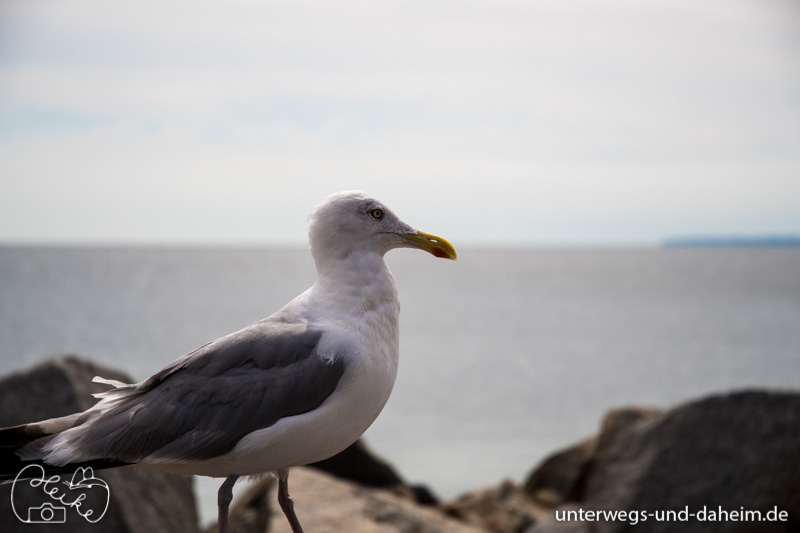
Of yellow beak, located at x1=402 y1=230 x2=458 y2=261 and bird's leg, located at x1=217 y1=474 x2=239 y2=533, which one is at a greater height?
yellow beak, located at x1=402 y1=230 x2=458 y2=261

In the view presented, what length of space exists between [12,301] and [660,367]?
52.1 metres

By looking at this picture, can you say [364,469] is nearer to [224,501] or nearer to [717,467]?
[717,467]

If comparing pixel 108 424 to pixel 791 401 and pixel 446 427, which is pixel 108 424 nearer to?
pixel 791 401

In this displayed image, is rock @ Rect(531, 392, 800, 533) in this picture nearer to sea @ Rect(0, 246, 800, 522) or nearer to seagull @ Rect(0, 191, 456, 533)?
sea @ Rect(0, 246, 800, 522)

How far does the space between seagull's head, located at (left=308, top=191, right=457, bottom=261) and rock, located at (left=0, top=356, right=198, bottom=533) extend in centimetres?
301

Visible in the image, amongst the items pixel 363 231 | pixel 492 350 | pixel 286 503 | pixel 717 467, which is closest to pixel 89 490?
pixel 286 503

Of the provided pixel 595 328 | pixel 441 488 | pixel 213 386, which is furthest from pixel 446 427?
pixel 595 328

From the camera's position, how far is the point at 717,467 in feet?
23.7

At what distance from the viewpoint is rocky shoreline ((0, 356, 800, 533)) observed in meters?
6.23

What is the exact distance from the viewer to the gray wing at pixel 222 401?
3555mm

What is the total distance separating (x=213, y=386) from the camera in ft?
11.9

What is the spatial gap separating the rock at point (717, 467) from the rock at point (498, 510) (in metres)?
1.90
